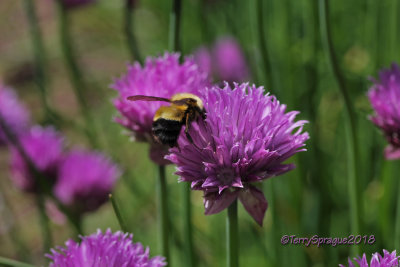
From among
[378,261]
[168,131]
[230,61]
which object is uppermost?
[230,61]

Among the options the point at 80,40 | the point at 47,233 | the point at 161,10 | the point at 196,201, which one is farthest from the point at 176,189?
the point at 80,40

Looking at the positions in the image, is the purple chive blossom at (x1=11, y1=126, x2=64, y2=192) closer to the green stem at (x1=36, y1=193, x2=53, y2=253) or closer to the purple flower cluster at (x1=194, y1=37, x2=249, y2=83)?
the green stem at (x1=36, y1=193, x2=53, y2=253)

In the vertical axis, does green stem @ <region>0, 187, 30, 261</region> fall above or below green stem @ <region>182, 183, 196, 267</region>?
above

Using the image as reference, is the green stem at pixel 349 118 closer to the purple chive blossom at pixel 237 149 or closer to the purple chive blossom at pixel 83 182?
the purple chive blossom at pixel 237 149

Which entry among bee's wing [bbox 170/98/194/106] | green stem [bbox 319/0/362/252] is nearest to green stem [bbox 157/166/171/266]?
bee's wing [bbox 170/98/194/106]

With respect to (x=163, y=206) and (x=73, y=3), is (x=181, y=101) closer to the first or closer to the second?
(x=163, y=206)

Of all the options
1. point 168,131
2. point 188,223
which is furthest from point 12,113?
point 168,131

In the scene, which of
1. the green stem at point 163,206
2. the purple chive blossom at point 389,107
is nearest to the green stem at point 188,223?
the green stem at point 163,206
